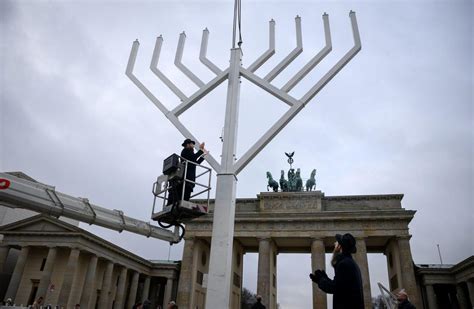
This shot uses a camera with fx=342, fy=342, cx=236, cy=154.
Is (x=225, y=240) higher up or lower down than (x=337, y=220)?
lower down

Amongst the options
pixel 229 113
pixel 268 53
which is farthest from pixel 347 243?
pixel 268 53

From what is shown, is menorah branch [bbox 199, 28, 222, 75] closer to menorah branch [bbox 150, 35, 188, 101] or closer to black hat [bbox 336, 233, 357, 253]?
menorah branch [bbox 150, 35, 188, 101]

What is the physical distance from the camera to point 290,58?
536 centimetres

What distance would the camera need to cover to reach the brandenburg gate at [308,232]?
2856 cm

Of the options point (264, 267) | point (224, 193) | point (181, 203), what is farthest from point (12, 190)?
point (264, 267)

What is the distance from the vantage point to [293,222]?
3073 cm

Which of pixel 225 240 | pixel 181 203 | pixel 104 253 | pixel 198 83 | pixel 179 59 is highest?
pixel 104 253

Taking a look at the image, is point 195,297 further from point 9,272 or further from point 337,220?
point 9,272

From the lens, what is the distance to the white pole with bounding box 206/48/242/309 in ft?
13.1

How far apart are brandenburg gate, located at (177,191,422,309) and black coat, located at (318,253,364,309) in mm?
26818

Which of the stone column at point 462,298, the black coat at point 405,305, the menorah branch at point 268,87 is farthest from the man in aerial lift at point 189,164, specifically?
the stone column at point 462,298

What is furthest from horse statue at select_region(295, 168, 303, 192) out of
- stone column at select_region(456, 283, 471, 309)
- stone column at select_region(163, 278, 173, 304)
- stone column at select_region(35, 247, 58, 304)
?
stone column at select_region(35, 247, 58, 304)

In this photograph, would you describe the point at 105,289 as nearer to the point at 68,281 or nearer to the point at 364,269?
the point at 68,281

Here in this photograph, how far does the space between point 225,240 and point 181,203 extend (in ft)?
3.03
